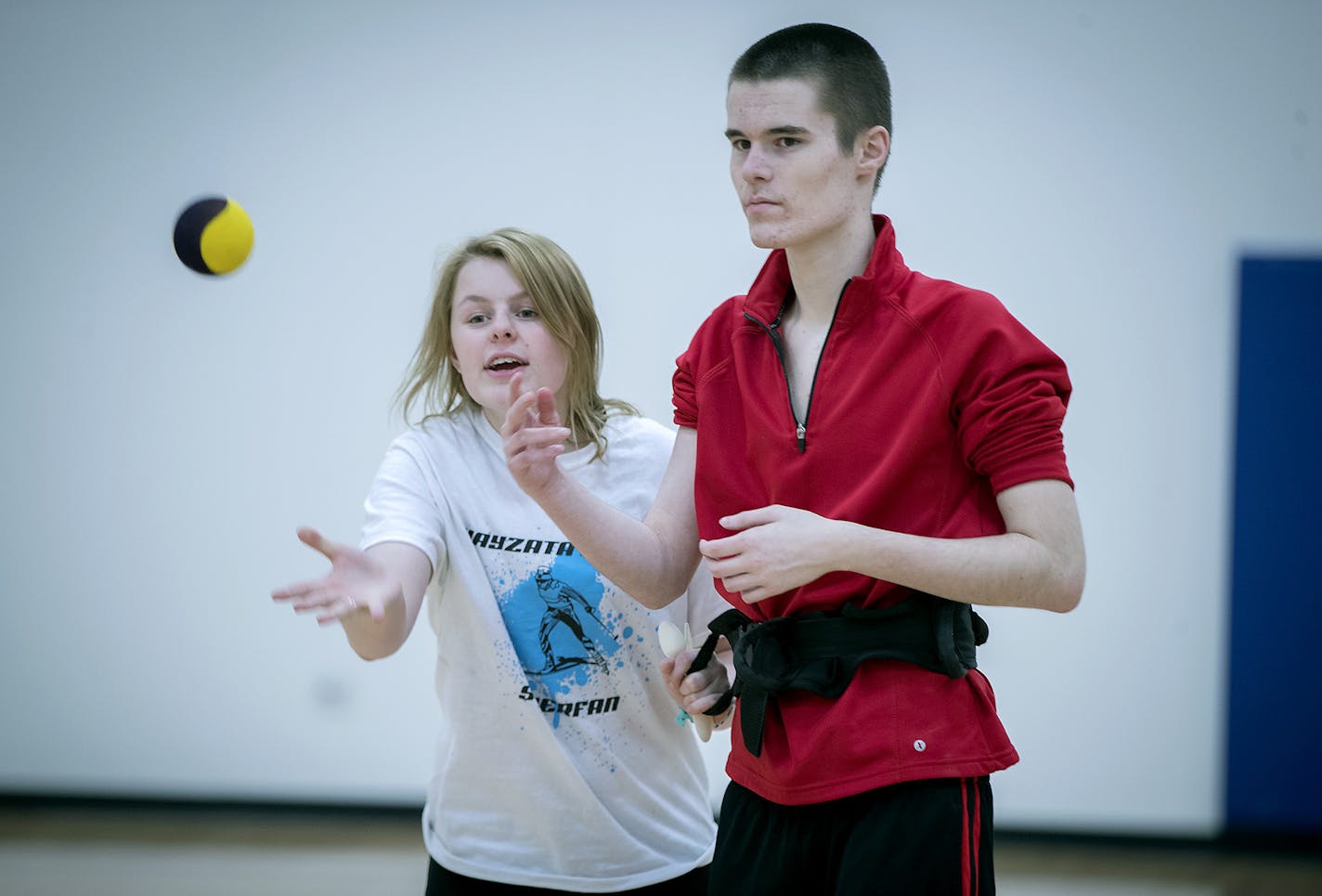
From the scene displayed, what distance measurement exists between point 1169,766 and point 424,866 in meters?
2.64

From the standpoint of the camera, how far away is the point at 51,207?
14.6ft

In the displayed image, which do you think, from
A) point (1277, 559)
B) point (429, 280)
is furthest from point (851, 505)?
point (1277, 559)

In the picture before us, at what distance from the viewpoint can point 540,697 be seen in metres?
1.88

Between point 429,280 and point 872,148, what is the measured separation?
310cm

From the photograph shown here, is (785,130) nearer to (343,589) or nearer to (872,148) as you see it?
(872,148)

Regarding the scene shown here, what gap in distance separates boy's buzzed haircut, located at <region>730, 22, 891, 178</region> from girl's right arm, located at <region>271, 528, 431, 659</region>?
2.59 ft

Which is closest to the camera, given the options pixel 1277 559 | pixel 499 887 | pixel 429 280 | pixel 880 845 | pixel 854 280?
pixel 880 845

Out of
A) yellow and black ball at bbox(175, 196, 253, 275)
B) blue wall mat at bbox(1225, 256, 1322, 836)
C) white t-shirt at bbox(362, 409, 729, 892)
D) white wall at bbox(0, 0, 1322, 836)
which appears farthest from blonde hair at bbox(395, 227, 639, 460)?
blue wall mat at bbox(1225, 256, 1322, 836)

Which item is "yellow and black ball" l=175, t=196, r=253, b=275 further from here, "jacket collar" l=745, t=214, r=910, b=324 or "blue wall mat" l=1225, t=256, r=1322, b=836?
"blue wall mat" l=1225, t=256, r=1322, b=836

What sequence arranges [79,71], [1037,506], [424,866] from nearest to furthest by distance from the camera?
[1037,506] → [424,866] → [79,71]

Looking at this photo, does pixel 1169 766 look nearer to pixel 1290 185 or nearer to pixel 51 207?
pixel 1290 185

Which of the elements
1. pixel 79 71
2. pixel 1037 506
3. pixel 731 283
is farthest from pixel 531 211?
pixel 1037 506

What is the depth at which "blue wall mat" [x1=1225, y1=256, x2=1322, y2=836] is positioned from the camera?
161 inches

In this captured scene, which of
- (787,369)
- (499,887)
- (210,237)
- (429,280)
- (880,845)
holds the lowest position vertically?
(499,887)
